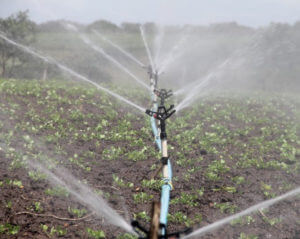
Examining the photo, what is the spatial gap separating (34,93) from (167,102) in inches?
274

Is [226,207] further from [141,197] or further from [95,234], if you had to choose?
[95,234]

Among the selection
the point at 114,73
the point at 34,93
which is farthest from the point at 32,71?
the point at 34,93

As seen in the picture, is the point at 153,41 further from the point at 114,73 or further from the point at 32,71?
the point at 32,71

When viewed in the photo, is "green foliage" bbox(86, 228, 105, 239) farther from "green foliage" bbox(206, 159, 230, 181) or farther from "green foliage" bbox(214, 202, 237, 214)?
"green foliage" bbox(206, 159, 230, 181)

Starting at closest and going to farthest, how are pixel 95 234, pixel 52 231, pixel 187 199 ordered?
pixel 52 231 → pixel 95 234 → pixel 187 199

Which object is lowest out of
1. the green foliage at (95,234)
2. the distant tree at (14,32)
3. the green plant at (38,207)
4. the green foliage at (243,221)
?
the green foliage at (95,234)

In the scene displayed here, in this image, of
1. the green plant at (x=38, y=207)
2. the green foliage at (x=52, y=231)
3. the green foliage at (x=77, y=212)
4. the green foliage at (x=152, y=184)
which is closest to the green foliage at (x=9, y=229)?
the green foliage at (x=52, y=231)

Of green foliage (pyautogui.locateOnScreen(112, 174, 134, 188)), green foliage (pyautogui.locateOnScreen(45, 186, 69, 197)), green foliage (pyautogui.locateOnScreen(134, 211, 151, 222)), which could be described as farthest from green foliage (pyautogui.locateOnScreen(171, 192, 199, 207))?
green foliage (pyautogui.locateOnScreen(45, 186, 69, 197))

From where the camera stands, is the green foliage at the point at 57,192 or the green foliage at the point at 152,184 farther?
the green foliage at the point at 152,184

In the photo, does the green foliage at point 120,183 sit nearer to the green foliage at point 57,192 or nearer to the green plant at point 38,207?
the green foliage at point 57,192

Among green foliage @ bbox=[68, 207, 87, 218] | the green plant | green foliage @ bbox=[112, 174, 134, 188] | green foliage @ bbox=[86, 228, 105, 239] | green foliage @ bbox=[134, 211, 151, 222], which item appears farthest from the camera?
green foliage @ bbox=[112, 174, 134, 188]

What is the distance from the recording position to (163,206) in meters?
5.50

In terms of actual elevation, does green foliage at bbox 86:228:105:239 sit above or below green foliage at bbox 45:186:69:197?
below

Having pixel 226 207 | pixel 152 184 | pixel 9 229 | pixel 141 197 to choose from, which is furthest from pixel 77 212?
pixel 226 207
